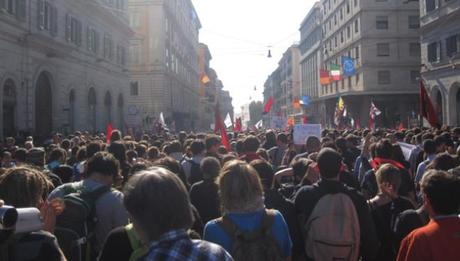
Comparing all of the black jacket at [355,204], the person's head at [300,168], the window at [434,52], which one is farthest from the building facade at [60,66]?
the window at [434,52]

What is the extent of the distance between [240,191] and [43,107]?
29.0 meters

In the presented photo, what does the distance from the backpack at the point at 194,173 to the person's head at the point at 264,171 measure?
3159mm

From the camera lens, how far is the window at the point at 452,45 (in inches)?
1367

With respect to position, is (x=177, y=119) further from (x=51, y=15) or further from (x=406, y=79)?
(x=51, y=15)

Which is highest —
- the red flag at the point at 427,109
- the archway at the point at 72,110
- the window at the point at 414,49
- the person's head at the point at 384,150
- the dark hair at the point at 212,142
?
the window at the point at 414,49

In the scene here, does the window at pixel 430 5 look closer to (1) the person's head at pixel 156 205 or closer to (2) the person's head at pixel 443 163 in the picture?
(2) the person's head at pixel 443 163

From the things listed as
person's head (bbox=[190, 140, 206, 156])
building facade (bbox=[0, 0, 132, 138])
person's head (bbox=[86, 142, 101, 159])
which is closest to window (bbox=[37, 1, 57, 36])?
building facade (bbox=[0, 0, 132, 138])

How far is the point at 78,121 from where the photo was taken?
35.7 m

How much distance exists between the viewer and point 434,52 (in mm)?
39031

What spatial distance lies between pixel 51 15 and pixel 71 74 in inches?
173

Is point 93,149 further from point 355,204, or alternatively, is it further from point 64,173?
point 355,204

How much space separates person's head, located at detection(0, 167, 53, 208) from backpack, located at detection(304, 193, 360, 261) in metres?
2.35

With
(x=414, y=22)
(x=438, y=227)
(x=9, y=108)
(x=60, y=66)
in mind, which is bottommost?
(x=438, y=227)

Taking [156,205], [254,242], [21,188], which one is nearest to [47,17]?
[21,188]
